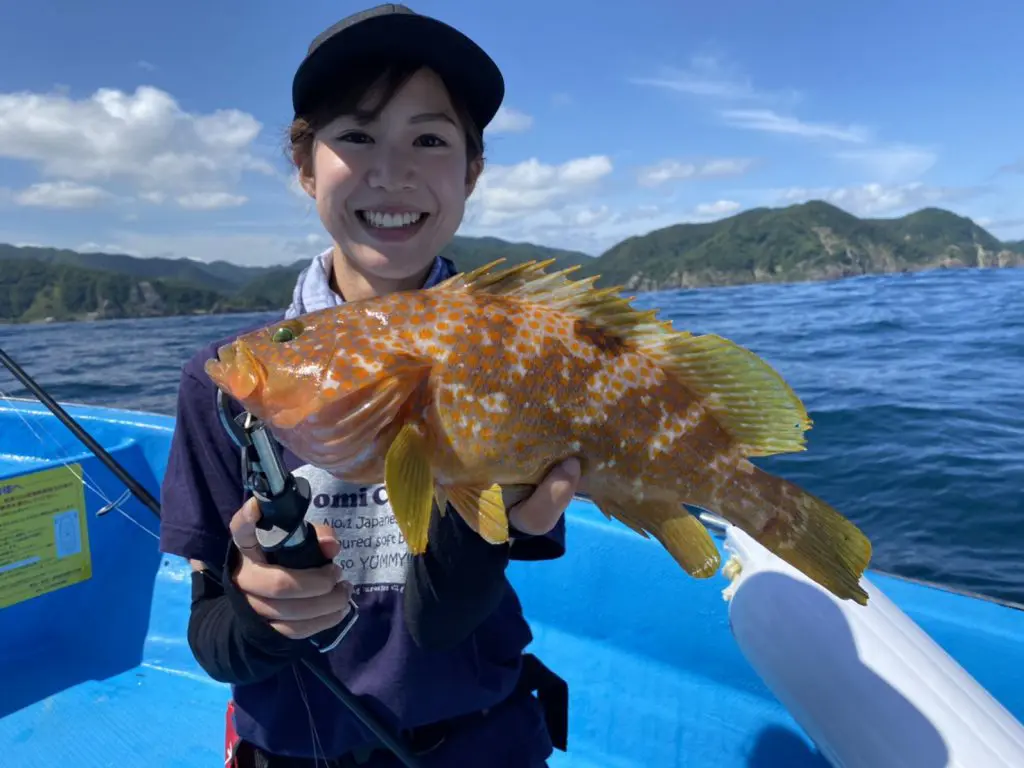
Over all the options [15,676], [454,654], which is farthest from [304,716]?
[15,676]

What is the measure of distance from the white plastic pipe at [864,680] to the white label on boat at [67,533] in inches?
181

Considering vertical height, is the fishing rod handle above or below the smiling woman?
below

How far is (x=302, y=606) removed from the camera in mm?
1788

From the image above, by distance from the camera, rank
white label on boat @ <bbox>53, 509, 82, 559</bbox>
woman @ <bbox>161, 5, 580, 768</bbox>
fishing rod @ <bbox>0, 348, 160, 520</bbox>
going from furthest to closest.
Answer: white label on boat @ <bbox>53, 509, 82, 559</bbox> → fishing rod @ <bbox>0, 348, 160, 520</bbox> → woman @ <bbox>161, 5, 580, 768</bbox>

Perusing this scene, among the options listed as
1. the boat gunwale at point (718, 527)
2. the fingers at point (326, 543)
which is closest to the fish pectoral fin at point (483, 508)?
the boat gunwale at point (718, 527)

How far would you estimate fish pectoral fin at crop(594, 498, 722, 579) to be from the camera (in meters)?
1.89

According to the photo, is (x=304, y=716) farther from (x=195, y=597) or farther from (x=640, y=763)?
(x=640, y=763)

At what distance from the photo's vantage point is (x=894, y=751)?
238 cm

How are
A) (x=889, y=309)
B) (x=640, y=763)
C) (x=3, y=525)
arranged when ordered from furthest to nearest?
(x=889, y=309), (x=3, y=525), (x=640, y=763)

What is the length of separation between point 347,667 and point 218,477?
80 cm

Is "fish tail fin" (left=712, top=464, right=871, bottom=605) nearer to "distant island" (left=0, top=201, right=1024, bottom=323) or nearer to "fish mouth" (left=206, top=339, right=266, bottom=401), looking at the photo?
"fish mouth" (left=206, top=339, right=266, bottom=401)

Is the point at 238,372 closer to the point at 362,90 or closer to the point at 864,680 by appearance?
the point at 362,90

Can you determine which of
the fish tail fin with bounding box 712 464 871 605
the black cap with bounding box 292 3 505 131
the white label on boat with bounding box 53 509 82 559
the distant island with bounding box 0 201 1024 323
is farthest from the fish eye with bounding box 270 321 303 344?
the distant island with bounding box 0 201 1024 323

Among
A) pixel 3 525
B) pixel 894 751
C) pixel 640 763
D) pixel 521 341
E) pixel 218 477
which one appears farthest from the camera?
pixel 3 525
